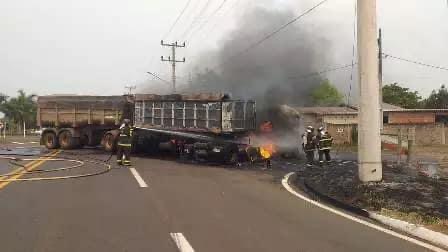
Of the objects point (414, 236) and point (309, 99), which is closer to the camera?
point (414, 236)

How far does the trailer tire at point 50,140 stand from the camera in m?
26.8

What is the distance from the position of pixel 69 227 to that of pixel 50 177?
697cm

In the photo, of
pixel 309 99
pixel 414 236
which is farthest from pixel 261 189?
pixel 309 99

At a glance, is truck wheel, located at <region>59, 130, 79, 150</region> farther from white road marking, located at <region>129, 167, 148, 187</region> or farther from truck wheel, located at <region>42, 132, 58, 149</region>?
white road marking, located at <region>129, 167, 148, 187</region>

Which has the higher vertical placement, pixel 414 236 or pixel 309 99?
pixel 309 99

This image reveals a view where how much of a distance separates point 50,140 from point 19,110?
207 ft

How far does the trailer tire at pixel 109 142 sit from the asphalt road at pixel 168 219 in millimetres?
10832

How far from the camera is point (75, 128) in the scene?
26.3m

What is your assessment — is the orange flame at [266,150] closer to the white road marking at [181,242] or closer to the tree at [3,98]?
the white road marking at [181,242]

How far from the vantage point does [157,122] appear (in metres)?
22.2

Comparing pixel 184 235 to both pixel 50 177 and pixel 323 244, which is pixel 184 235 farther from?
pixel 50 177

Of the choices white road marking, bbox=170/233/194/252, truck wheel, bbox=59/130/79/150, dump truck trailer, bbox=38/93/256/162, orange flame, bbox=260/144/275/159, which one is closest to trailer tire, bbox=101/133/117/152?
dump truck trailer, bbox=38/93/256/162

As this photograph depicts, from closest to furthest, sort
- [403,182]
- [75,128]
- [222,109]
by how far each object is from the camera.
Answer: [403,182] → [222,109] → [75,128]

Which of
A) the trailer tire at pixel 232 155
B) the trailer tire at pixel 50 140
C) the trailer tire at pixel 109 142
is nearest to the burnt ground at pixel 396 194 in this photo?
the trailer tire at pixel 232 155
